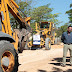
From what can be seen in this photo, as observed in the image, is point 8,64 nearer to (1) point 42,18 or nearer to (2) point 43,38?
(2) point 43,38

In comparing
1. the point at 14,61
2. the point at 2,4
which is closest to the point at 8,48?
the point at 14,61

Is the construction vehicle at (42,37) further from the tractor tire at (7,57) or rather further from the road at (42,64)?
the tractor tire at (7,57)

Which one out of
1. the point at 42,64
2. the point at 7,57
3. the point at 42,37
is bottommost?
the point at 42,64

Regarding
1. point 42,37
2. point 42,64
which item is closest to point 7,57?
point 42,64

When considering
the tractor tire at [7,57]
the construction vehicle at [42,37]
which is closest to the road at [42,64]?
the tractor tire at [7,57]

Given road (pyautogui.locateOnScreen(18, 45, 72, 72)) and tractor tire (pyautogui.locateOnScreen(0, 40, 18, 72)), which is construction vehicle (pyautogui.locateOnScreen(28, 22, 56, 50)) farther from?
tractor tire (pyautogui.locateOnScreen(0, 40, 18, 72))

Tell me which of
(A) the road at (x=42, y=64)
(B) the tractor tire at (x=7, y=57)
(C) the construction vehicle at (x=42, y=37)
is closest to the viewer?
(B) the tractor tire at (x=7, y=57)

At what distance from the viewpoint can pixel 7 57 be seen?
136 inches

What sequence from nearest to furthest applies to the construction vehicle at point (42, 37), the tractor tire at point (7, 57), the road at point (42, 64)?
the tractor tire at point (7, 57), the road at point (42, 64), the construction vehicle at point (42, 37)

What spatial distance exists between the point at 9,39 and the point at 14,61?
0.64m

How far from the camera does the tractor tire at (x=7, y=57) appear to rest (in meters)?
3.17

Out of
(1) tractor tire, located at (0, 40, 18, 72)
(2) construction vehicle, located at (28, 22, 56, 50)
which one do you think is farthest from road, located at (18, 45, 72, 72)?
(2) construction vehicle, located at (28, 22, 56, 50)

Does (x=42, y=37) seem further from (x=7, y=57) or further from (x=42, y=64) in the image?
(x=7, y=57)

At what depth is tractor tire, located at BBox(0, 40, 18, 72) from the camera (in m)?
3.17
